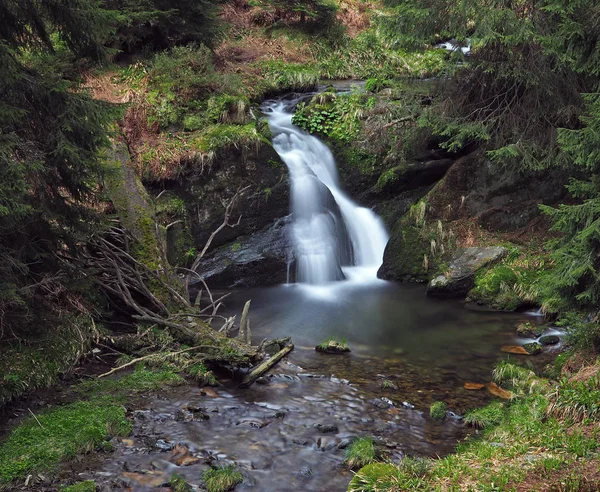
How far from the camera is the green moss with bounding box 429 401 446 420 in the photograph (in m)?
5.96

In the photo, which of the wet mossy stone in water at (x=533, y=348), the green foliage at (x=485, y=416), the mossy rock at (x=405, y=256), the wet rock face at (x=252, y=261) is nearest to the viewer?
the green foliage at (x=485, y=416)

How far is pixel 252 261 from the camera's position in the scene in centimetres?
1196

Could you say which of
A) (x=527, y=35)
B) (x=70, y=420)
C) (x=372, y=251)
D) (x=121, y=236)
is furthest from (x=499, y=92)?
(x=70, y=420)

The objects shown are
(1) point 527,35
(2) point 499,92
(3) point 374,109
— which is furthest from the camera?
(3) point 374,109

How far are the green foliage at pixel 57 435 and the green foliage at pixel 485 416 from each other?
3.77 meters

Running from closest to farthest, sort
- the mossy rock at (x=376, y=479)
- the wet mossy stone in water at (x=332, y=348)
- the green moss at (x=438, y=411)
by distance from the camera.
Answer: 1. the mossy rock at (x=376, y=479)
2. the green moss at (x=438, y=411)
3. the wet mossy stone in water at (x=332, y=348)

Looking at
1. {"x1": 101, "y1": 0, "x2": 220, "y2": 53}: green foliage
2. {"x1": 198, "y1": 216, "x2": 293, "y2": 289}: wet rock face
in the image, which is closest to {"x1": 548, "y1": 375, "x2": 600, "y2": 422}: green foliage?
{"x1": 198, "y1": 216, "x2": 293, "y2": 289}: wet rock face

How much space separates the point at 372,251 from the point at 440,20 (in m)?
5.56

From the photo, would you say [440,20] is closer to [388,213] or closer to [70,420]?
[388,213]

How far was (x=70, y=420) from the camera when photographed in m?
5.20

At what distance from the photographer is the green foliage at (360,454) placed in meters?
4.91

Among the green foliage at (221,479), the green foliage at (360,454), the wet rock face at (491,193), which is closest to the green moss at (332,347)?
the green foliage at (360,454)

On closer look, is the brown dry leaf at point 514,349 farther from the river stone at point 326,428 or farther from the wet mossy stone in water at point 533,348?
the river stone at point 326,428

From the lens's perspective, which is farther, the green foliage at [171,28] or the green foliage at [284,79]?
the green foliage at [284,79]
